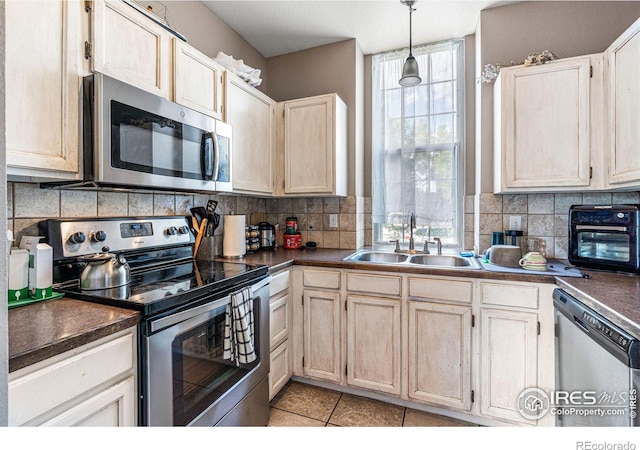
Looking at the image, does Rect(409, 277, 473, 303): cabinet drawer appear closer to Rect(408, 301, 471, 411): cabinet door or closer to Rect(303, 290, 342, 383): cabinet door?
Rect(408, 301, 471, 411): cabinet door

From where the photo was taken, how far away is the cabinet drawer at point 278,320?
6.16 feet

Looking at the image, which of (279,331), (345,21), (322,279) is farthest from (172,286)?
(345,21)

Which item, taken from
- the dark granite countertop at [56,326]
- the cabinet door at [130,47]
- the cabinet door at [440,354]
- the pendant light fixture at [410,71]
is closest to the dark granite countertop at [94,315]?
the dark granite countertop at [56,326]

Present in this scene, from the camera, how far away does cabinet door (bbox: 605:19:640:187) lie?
1.46 m

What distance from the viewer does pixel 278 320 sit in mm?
1955

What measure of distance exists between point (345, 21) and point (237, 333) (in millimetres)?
2315

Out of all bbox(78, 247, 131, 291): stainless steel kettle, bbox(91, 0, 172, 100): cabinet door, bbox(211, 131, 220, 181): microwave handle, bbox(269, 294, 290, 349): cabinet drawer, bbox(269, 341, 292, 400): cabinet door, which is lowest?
bbox(269, 341, 292, 400): cabinet door

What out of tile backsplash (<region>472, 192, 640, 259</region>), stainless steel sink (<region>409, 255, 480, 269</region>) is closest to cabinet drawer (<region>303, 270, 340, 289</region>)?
stainless steel sink (<region>409, 255, 480, 269</region>)

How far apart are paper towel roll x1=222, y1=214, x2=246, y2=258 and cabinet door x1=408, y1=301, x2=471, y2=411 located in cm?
121

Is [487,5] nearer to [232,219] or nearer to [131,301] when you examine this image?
[232,219]

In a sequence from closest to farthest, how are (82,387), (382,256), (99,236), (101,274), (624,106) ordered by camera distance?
(82,387), (101,274), (99,236), (624,106), (382,256)

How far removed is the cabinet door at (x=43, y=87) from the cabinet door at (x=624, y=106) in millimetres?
2420
